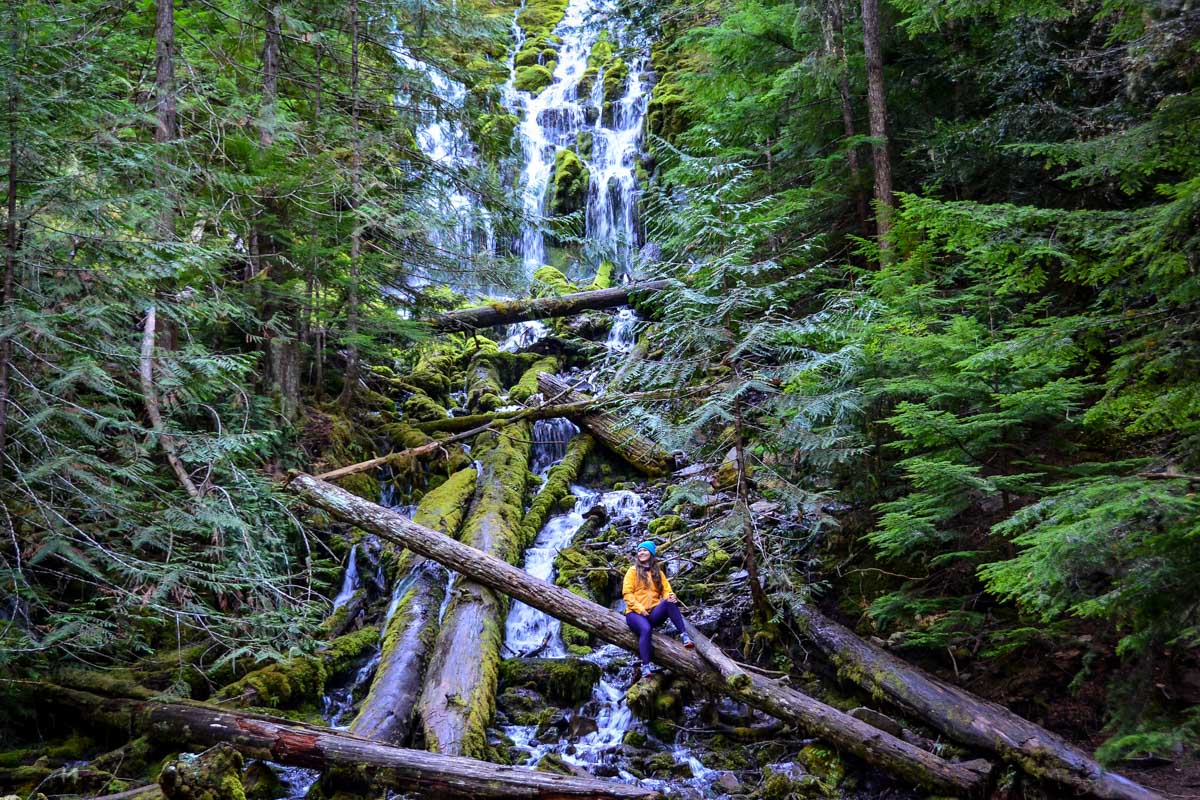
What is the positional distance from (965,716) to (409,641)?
5.49m

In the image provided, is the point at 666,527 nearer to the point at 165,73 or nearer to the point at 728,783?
the point at 728,783

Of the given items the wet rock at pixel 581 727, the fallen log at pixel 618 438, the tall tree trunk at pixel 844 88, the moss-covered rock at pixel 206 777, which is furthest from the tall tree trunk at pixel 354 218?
the tall tree trunk at pixel 844 88

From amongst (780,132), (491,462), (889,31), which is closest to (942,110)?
(889,31)

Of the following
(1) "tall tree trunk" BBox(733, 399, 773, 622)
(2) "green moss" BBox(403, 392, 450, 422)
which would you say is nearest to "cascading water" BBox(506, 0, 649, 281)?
(2) "green moss" BBox(403, 392, 450, 422)

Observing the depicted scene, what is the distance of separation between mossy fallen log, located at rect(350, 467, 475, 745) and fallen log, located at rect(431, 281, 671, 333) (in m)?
→ 5.03

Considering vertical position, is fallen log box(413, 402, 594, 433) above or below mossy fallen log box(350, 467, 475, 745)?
above

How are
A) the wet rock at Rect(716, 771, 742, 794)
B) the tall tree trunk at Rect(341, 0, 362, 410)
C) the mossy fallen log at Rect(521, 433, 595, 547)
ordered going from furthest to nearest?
the mossy fallen log at Rect(521, 433, 595, 547) < the tall tree trunk at Rect(341, 0, 362, 410) < the wet rock at Rect(716, 771, 742, 794)

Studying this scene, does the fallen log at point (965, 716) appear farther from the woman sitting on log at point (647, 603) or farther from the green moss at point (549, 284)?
the green moss at point (549, 284)

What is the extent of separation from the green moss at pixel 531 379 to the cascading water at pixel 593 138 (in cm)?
465

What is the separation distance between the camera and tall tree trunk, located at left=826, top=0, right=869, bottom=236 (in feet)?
32.1

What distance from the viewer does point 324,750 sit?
545 centimetres

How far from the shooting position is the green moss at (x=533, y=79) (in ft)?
92.7

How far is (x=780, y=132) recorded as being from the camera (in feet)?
39.2

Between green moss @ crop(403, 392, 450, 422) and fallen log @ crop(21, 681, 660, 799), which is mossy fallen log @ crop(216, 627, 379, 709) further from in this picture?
green moss @ crop(403, 392, 450, 422)
